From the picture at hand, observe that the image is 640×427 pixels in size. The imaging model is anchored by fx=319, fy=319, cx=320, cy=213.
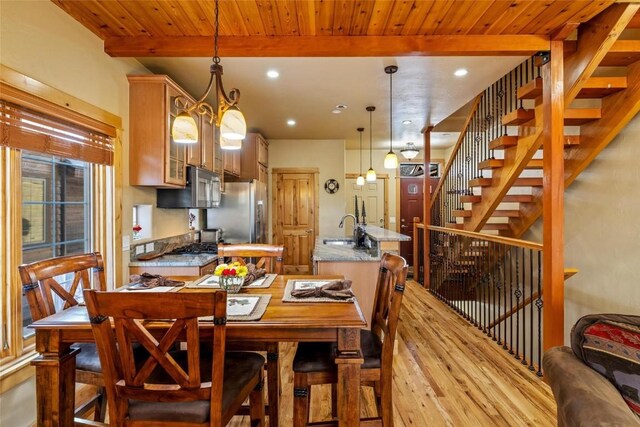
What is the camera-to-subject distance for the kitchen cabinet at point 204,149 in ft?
11.0

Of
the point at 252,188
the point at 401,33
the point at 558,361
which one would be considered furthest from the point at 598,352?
the point at 252,188

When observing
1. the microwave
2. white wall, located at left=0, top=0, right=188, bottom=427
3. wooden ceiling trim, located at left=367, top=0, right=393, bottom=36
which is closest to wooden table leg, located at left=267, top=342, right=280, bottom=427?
white wall, located at left=0, top=0, right=188, bottom=427

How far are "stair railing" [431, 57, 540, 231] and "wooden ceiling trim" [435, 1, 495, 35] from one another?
1.22 metres

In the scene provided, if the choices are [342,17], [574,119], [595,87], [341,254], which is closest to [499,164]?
[574,119]

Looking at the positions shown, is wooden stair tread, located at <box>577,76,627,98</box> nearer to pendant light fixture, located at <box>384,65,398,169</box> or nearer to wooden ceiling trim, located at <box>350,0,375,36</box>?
pendant light fixture, located at <box>384,65,398,169</box>

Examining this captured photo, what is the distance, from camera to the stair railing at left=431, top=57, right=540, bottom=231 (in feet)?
12.6

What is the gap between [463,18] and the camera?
2.37 m

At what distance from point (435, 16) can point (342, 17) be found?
68cm

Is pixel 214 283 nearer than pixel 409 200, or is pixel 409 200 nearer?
pixel 214 283

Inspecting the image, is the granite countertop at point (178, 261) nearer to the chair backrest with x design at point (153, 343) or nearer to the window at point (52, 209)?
the window at point (52, 209)

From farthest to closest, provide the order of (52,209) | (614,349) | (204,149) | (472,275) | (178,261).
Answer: (472,275), (204,149), (178,261), (52,209), (614,349)

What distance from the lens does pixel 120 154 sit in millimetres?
2711

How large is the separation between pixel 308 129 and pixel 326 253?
303 centimetres

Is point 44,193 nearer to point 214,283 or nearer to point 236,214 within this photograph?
point 214,283
